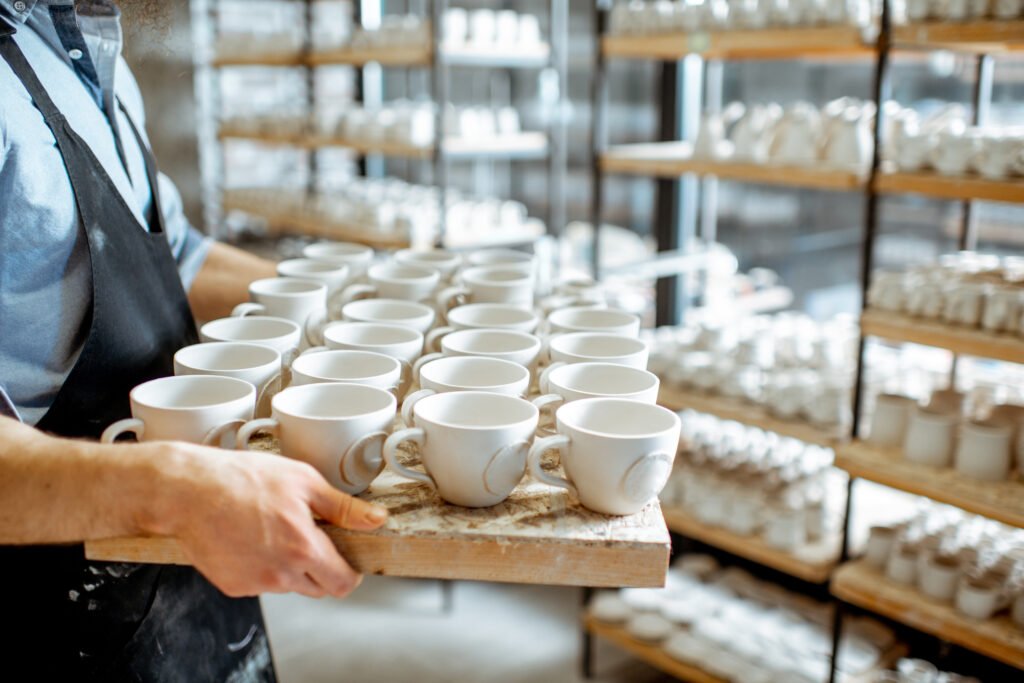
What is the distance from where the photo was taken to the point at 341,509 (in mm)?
869

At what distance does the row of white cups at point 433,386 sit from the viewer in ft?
3.04

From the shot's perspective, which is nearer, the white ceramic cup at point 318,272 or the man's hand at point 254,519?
the man's hand at point 254,519

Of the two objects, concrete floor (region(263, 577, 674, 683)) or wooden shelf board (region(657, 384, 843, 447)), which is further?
concrete floor (region(263, 577, 674, 683))

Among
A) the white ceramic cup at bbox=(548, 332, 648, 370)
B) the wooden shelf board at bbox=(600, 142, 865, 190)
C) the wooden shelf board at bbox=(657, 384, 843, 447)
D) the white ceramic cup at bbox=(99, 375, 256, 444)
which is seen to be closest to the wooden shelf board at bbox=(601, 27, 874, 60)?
the wooden shelf board at bbox=(600, 142, 865, 190)

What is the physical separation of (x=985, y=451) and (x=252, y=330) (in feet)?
5.22

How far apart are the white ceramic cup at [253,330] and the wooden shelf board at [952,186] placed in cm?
143

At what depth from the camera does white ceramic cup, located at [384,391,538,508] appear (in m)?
0.91

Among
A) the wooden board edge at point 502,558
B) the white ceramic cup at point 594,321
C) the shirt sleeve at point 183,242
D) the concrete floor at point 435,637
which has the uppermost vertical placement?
the shirt sleeve at point 183,242

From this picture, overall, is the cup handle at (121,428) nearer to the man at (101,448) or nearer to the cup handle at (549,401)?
the man at (101,448)

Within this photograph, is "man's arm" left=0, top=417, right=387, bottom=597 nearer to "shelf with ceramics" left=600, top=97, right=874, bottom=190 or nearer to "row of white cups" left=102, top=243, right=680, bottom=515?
"row of white cups" left=102, top=243, right=680, bottom=515

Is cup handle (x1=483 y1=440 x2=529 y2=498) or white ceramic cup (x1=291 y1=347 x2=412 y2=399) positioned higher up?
white ceramic cup (x1=291 y1=347 x2=412 y2=399)

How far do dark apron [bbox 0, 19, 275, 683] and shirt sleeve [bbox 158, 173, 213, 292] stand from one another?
202 millimetres

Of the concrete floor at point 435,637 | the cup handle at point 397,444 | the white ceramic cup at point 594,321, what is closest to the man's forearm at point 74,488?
the cup handle at point 397,444

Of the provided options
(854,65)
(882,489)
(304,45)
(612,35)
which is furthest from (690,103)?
(304,45)
